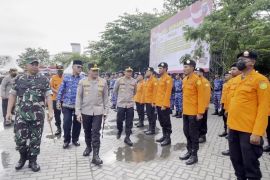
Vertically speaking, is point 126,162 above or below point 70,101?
below

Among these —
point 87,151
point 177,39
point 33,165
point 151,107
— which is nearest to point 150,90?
point 151,107

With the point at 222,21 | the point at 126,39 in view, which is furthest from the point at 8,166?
the point at 126,39

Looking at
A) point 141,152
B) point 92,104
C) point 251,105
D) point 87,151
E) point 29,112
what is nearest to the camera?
point 251,105

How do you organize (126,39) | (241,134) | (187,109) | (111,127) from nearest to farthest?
(241,134) → (187,109) → (111,127) → (126,39)

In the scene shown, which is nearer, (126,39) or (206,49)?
(206,49)

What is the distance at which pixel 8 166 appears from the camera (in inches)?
191

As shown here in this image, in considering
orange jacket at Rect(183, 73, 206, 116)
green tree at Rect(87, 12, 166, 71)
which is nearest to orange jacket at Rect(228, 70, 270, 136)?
orange jacket at Rect(183, 73, 206, 116)

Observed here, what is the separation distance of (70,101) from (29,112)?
4.84 ft

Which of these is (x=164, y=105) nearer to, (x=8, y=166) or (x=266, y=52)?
(x=8, y=166)

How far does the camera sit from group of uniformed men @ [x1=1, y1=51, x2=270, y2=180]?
3469 mm

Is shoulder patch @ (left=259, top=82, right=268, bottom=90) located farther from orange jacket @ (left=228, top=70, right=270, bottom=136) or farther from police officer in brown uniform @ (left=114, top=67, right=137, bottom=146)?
police officer in brown uniform @ (left=114, top=67, right=137, bottom=146)

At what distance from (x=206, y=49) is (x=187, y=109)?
6142 millimetres

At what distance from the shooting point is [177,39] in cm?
1378

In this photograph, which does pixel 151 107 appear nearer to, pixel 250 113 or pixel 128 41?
pixel 250 113
